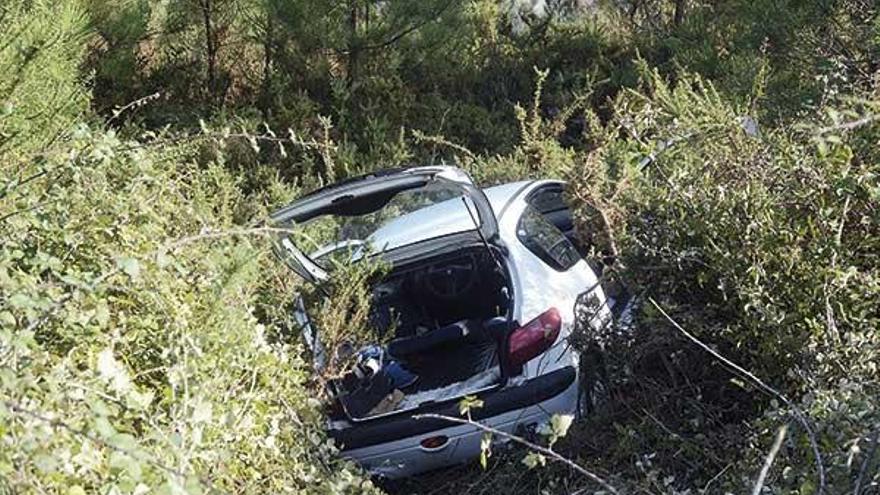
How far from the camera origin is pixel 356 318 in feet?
14.0

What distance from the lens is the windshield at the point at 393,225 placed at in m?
4.72

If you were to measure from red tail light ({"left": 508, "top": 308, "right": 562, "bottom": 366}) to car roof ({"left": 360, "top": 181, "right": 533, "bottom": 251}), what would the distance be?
0.89m

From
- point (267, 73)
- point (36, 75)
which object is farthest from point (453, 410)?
point (267, 73)

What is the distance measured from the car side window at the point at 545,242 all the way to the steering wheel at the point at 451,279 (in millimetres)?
360

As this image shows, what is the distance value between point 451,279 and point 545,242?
0.59 metres

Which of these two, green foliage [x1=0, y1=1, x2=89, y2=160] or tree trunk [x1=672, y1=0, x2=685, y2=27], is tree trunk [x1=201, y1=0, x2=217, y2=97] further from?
tree trunk [x1=672, y1=0, x2=685, y2=27]

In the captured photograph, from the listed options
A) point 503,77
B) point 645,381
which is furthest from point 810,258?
point 503,77

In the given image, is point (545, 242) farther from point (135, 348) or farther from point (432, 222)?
point (135, 348)

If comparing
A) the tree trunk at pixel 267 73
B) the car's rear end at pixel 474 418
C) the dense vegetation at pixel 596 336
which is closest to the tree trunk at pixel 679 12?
the dense vegetation at pixel 596 336

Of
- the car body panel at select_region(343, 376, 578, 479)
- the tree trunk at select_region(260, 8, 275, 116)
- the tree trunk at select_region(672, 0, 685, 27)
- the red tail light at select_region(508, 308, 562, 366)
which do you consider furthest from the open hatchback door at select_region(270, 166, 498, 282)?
the tree trunk at select_region(672, 0, 685, 27)

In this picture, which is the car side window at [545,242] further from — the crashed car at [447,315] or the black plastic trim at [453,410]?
the black plastic trim at [453,410]

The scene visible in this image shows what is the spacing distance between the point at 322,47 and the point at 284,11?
70 centimetres

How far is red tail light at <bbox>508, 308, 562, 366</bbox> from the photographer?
4195 mm

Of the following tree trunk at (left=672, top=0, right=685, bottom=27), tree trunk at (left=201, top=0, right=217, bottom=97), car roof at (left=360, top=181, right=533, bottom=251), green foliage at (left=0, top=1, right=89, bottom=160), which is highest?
green foliage at (left=0, top=1, right=89, bottom=160)
